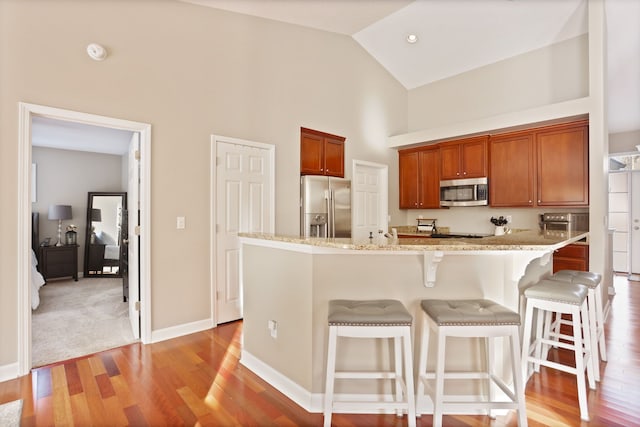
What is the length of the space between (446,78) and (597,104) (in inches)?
94.5

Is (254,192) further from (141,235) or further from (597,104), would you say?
(597,104)

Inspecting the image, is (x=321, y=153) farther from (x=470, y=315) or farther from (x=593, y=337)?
(x=593, y=337)

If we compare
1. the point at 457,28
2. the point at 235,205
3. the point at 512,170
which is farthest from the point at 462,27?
the point at 235,205

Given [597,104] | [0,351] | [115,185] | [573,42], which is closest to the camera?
[0,351]

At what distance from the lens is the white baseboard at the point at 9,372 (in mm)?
2346

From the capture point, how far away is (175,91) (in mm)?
3197

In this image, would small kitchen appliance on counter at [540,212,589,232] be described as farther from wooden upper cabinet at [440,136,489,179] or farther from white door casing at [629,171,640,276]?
white door casing at [629,171,640,276]

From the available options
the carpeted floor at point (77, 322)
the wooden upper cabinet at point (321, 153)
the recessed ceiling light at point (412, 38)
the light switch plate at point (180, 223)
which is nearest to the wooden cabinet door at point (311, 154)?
the wooden upper cabinet at point (321, 153)

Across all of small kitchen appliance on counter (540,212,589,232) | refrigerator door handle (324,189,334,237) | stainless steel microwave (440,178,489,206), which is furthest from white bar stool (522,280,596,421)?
refrigerator door handle (324,189,334,237)

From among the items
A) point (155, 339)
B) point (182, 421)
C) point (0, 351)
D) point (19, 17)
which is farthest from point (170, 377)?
point (19, 17)

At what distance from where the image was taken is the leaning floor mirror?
597 centimetres

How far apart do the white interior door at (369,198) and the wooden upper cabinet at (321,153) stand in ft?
1.17

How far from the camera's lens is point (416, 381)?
196 centimetres

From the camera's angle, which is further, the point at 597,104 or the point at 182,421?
the point at 597,104
